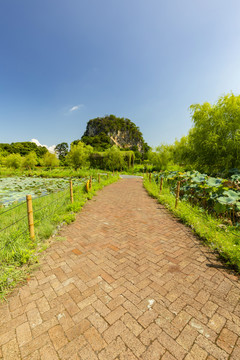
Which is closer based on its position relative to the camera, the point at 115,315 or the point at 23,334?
the point at 23,334

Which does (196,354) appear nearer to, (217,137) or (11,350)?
(11,350)

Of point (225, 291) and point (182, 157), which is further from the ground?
point (182, 157)

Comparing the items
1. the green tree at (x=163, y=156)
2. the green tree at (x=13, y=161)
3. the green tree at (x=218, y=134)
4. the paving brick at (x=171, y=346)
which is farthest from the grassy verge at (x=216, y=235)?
the green tree at (x=13, y=161)

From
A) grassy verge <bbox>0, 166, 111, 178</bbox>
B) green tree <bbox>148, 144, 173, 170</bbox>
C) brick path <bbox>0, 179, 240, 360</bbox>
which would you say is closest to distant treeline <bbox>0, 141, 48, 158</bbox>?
grassy verge <bbox>0, 166, 111, 178</bbox>

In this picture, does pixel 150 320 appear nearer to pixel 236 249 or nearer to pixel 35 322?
pixel 35 322

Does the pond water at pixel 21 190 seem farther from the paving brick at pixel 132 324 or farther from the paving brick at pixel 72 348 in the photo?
the paving brick at pixel 132 324

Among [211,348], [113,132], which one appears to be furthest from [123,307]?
[113,132]

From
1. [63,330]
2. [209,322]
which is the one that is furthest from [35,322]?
[209,322]

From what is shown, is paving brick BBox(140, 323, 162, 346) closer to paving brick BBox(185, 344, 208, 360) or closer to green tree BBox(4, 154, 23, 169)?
paving brick BBox(185, 344, 208, 360)

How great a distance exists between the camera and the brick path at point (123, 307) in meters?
1.53

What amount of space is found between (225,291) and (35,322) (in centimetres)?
261

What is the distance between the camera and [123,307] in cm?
197

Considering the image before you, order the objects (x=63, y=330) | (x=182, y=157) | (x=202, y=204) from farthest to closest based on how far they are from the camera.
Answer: (x=182, y=157) → (x=202, y=204) → (x=63, y=330)

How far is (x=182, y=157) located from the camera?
48.9 ft
